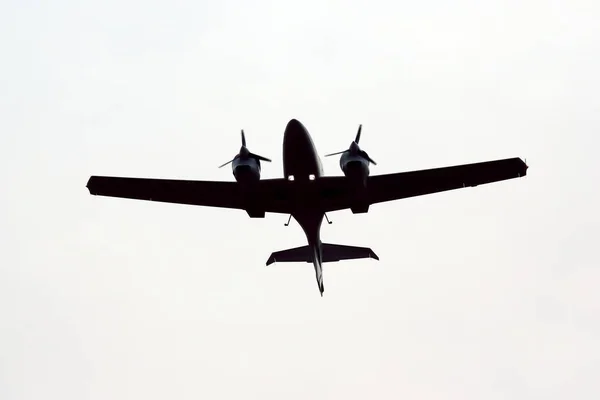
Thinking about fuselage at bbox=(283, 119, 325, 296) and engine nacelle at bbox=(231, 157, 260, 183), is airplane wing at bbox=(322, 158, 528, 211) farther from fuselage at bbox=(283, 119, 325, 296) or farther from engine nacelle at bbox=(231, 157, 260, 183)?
engine nacelle at bbox=(231, 157, 260, 183)

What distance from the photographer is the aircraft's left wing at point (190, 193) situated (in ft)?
126

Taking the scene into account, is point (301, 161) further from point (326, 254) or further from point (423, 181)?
point (326, 254)

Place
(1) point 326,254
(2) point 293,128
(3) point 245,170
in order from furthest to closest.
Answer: (1) point 326,254
(3) point 245,170
(2) point 293,128

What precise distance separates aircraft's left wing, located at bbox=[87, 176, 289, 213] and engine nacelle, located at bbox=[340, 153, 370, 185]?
3.13 m

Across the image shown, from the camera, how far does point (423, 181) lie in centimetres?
3869

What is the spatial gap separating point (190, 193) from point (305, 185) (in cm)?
584

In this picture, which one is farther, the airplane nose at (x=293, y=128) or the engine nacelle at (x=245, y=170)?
the engine nacelle at (x=245, y=170)

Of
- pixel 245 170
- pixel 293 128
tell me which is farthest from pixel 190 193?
pixel 293 128

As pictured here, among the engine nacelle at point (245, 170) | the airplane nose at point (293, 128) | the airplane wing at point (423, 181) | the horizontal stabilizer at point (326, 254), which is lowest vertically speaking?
the horizontal stabilizer at point (326, 254)

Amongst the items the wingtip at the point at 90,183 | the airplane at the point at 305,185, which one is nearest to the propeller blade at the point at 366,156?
the airplane at the point at 305,185

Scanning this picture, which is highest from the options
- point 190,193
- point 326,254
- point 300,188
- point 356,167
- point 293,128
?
point 293,128

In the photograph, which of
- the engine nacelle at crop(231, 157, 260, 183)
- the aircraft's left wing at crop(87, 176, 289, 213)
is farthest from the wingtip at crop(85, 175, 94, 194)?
the engine nacelle at crop(231, 157, 260, 183)

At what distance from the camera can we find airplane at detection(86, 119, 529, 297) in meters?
36.6

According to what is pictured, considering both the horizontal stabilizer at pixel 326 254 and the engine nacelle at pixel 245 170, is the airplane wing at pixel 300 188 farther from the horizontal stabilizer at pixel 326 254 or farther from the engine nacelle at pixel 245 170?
the horizontal stabilizer at pixel 326 254
